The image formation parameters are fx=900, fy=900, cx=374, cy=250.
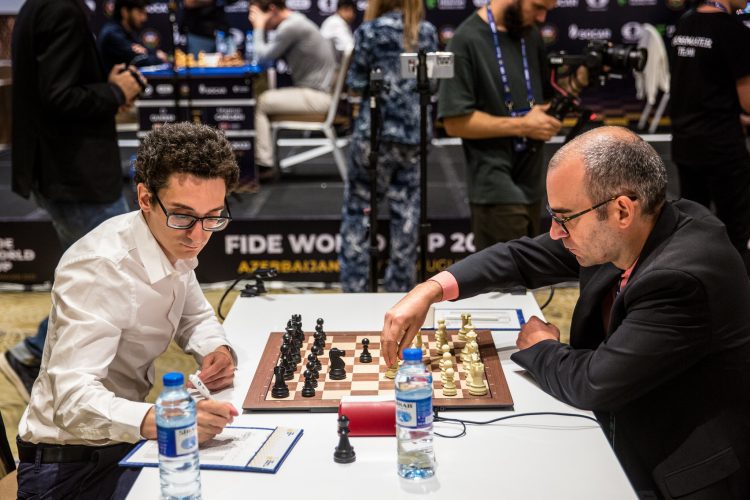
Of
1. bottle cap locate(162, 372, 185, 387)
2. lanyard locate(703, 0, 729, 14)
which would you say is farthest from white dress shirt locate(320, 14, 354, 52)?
bottle cap locate(162, 372, 185, 387)

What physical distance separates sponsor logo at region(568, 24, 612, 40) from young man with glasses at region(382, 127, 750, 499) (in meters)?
7.04

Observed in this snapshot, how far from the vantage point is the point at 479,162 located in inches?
141

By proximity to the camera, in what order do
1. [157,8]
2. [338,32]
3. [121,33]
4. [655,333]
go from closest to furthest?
[655,333] < [121,33] < [338,32] < [157,8]

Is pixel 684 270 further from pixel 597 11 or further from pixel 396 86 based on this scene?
pixel 597 11

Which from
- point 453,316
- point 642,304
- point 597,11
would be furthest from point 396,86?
point 597,11

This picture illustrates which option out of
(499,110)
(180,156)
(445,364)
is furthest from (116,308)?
(499,110)

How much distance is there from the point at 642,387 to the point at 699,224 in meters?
0.38

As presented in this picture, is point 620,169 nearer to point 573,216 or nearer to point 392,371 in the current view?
point 573,216

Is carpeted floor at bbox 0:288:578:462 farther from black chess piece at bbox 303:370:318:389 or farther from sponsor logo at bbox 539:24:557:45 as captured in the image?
sponsor logo at bbox 539:24:557:45

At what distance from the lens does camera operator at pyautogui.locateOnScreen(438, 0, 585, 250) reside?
3479mm

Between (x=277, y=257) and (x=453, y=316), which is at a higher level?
(x=453, y=316)

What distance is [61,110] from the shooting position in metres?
3.49

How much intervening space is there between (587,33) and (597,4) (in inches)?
11.0

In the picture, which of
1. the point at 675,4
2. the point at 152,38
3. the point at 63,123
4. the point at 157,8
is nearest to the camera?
the point at 63,123
